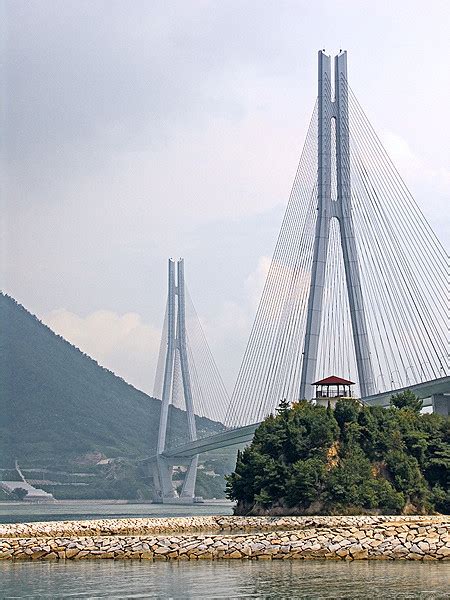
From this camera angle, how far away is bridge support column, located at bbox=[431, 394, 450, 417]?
212ft

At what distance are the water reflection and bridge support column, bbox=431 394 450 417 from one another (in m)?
30.3

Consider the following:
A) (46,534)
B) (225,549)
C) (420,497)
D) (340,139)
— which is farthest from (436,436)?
(225,549)

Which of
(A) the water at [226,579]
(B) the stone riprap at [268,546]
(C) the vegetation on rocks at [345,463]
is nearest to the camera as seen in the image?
(A) the water at [226,579]

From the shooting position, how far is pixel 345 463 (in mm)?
55281

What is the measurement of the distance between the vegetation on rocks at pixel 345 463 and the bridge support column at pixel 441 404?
Result: 4.86 m

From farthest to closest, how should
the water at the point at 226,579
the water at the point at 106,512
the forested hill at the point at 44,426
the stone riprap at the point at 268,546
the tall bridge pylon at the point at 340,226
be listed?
1. the forested hill at the point at 44,426
2. the water at the point at 106,512
3. the tall bridge pylon at the point at 340,226
4. the stone riprap at the point at 268,546
5. the water at the point at 226,579

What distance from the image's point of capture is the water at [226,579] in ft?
89.0

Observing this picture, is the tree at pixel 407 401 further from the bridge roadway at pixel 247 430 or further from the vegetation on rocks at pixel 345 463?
the vegetation on rocks at pixel 345 463

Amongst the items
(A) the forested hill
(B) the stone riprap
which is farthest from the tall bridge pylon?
(A) the forested hill

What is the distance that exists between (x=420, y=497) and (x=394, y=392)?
40.0 feet

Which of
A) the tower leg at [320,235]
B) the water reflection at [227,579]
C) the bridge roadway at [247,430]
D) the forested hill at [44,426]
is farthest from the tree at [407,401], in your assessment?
the forested hill at [44,426]

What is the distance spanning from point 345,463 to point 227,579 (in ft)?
83.5

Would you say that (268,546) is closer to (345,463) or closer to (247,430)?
(345,463)

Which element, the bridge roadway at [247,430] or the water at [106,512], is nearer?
the bridge roadway at [247,430]
